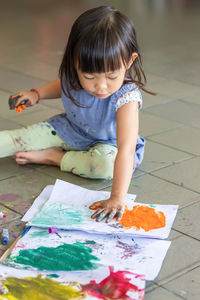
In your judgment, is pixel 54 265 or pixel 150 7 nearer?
pixel 54 265

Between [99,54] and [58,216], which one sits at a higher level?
[99,54]

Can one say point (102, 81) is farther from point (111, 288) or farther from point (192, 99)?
point (192, 99)

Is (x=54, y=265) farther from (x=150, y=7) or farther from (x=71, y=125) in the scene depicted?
(x=150, y=7)

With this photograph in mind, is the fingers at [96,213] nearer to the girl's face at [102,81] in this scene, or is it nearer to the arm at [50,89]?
the girl's face at [102,81]

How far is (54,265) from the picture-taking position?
116cm

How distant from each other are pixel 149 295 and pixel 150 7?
18.5 ft

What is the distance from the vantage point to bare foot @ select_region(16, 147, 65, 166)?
1.78 m

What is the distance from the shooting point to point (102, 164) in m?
1.66

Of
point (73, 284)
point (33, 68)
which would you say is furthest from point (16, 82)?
point (73, 284)

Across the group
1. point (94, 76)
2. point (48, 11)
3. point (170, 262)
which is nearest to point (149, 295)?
point (170, 262)

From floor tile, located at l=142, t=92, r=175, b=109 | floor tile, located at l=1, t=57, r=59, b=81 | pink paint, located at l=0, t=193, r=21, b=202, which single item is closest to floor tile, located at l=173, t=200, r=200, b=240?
pink paint, located at l=0, t=193, r=21, b=202

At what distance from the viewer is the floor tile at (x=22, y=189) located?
4.93ft

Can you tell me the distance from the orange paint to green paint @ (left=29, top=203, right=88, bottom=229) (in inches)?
4.4

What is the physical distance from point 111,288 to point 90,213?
1.13 feet
